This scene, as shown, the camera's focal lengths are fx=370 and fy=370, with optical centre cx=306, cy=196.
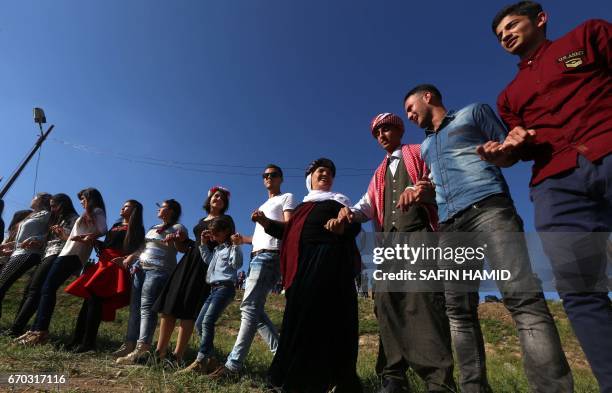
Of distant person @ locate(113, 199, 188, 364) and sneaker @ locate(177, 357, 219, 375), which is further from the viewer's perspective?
distant person @ locate(113, 199, 188, 364)

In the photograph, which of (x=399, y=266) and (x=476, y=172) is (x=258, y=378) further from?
(x=476, y=172)

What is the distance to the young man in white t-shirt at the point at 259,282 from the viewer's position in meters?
3.36

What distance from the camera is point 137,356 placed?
394 centimetres

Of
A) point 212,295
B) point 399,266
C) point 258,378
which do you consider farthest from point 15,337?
point 399,266

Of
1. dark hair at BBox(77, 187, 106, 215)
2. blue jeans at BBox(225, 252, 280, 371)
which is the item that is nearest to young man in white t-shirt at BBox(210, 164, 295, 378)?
blue jeans at BBox(225, 252, 280, 371)

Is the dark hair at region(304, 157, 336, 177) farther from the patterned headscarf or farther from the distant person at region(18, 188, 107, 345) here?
the distant person at region(18, 188, 107, 345)

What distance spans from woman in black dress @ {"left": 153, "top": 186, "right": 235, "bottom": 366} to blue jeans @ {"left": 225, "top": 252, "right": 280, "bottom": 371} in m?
0.71

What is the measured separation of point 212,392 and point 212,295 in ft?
4.10

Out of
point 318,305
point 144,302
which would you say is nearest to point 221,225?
point 144,302

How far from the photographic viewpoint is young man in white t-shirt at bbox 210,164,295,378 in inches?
132

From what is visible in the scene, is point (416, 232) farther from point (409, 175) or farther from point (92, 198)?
point (92, 198)

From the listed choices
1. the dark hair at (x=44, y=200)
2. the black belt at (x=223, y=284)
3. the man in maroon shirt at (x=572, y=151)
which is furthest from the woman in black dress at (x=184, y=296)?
the man in maroon shirt at (x=572, y=151)

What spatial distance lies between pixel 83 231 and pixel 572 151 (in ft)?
17.8

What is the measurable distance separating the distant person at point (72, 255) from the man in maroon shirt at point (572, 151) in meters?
4.97
